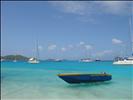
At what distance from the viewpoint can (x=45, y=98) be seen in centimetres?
1156

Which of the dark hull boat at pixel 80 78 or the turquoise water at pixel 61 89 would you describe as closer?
the turquoise water at pixel 61 89

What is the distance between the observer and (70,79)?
16703 mm

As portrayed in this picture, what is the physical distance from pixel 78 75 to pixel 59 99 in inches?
225

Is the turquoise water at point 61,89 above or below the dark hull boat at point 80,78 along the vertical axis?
below

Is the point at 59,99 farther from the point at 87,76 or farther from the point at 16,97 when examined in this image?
the point at 87,76

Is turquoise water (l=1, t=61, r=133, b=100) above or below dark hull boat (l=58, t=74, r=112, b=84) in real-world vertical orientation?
below

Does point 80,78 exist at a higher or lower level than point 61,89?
higher

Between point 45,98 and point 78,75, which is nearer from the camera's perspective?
point 45,98

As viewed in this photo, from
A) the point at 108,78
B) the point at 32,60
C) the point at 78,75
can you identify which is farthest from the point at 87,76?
the point at 32,60

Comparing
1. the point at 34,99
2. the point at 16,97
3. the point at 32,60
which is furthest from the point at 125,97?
the point at 32,60

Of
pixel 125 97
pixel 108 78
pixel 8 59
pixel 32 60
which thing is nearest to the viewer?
pixel 125 97

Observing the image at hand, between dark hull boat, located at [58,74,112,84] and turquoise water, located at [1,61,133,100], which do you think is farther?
dark hull boat, located at [58,74,112,84]

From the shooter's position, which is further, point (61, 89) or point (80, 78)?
point (80, 78)

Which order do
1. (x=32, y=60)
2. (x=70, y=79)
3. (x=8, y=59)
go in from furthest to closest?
(x=8, y=59) → (x=32, y=60) → (x=70, y=79)
